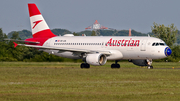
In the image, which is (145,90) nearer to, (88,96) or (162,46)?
(88,96)

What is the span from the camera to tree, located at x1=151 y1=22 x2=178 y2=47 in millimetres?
91106

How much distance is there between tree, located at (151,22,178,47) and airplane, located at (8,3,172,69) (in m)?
45.9

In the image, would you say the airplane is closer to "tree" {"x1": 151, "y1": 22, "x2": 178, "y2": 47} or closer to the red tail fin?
the red tail fin

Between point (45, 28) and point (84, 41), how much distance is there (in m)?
7.46

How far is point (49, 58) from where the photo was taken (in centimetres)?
6141

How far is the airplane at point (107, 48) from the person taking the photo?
140 feet

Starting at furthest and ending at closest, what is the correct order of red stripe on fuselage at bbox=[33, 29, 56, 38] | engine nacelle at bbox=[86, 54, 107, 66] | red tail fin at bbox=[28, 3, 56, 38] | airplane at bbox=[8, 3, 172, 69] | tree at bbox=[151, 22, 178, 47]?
tree at bbox=[151, 22, 178, 47]
red tail fin at bbox=[28, 3, 56, 38]
red stripe on fuselage at bbox=[33, 29, 56, 38]
airplane at bbox=[8, 3, 172, 69]
engine nacelle at bbox=[86, 54, 107, 66]

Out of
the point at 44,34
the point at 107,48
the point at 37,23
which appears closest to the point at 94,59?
the point at 107,48

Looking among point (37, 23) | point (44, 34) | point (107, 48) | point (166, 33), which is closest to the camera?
point (107, 48)

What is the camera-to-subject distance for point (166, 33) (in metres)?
93.9

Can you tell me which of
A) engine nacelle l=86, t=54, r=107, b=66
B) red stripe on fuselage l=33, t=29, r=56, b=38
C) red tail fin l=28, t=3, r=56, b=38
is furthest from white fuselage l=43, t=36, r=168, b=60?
red tail fin l=28, t=3, r=56, b=38

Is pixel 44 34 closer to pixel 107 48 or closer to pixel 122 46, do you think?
pixel 107 48

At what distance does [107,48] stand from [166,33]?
170ft

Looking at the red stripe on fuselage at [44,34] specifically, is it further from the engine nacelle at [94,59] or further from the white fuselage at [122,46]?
the engine nacelle at [94,59]
